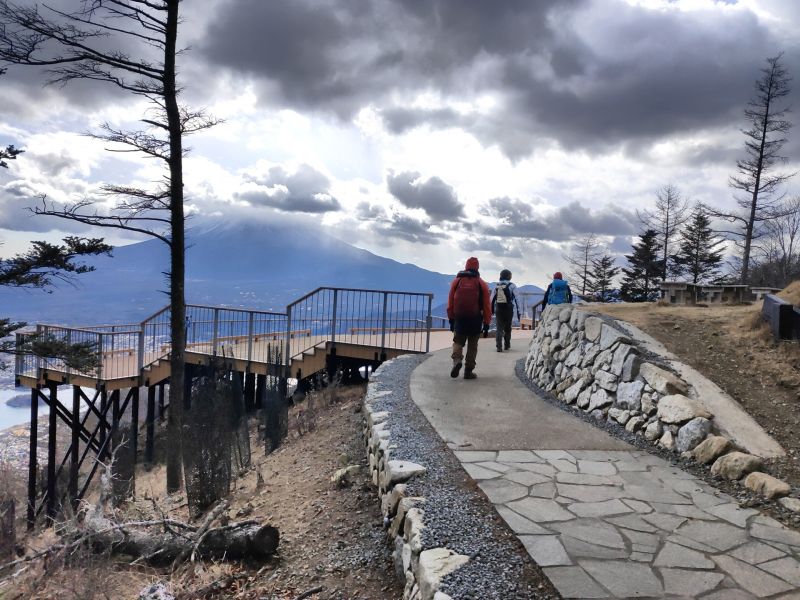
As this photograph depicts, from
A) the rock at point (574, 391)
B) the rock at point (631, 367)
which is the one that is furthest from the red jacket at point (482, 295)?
the rock at point (631, 367)

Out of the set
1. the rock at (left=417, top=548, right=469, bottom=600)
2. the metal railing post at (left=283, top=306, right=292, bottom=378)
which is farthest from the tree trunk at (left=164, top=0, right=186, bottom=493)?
the rock at (left=417, top=548, right=469, bottom=600)

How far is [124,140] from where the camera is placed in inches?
374

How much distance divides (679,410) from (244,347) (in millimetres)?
12295

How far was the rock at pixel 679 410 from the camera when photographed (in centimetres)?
522

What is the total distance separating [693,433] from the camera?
5.07 metres

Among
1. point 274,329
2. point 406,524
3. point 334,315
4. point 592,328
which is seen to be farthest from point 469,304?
point 274,329

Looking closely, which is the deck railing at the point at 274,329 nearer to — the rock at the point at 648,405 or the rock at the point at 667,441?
the rock at the point at 648,405

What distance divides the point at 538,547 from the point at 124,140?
975cm

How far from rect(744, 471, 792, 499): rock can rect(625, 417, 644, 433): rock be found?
141 centimetres

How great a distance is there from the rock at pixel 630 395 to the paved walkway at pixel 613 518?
527 mm

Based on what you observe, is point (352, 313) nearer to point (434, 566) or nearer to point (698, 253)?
point (434, 566)

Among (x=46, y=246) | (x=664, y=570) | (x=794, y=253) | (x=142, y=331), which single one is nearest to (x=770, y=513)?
(x=664, y=570)

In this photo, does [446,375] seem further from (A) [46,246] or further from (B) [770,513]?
(A) [46,246]

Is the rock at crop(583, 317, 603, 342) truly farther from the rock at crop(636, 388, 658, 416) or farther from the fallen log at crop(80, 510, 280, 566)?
the fallen log at crop(80, 510, 280, 566)
